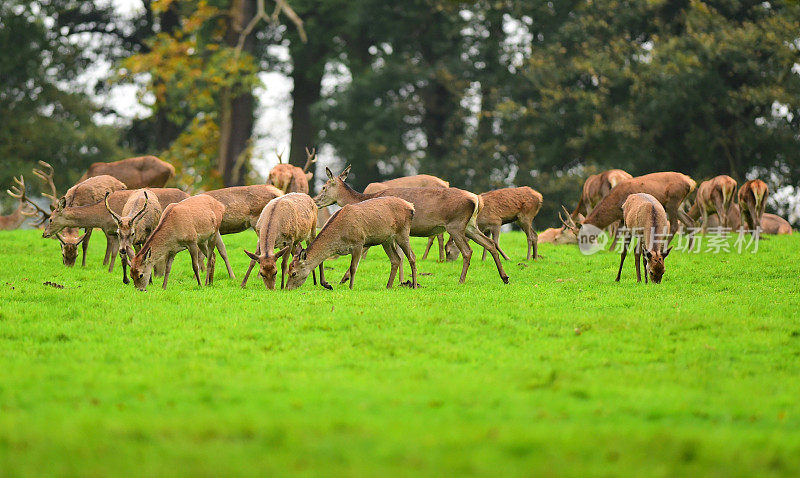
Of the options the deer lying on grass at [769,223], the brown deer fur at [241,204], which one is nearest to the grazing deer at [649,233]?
the brown deer fur at [241,204]

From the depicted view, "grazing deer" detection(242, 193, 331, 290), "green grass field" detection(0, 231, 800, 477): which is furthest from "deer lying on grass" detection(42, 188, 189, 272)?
"grazing deer" detection(242, 193, 331, 290)

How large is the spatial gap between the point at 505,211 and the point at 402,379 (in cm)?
934

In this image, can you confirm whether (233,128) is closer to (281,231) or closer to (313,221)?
(313,221)

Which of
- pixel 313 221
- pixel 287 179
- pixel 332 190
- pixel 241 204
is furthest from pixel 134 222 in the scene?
pixel 287 179

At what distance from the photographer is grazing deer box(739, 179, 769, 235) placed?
20.6 meters

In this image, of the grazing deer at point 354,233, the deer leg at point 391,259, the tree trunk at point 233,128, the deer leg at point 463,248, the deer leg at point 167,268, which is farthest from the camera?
the tree trunk at point 233,128

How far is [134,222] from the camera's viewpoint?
13.5m

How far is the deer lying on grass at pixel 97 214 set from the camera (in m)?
16.0

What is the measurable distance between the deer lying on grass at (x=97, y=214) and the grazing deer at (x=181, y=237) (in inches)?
74.3

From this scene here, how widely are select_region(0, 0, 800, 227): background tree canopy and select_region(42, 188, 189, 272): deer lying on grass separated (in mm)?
13932

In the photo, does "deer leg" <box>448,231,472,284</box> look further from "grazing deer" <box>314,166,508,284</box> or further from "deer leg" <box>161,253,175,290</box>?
"deer leg" <box>161,253,175,290</box>

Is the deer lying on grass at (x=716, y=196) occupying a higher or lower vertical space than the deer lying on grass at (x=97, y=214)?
higher

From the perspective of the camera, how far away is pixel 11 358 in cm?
859

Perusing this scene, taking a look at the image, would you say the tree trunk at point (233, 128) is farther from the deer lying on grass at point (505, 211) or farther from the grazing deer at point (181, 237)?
the grazing deer at point (181, 237)
